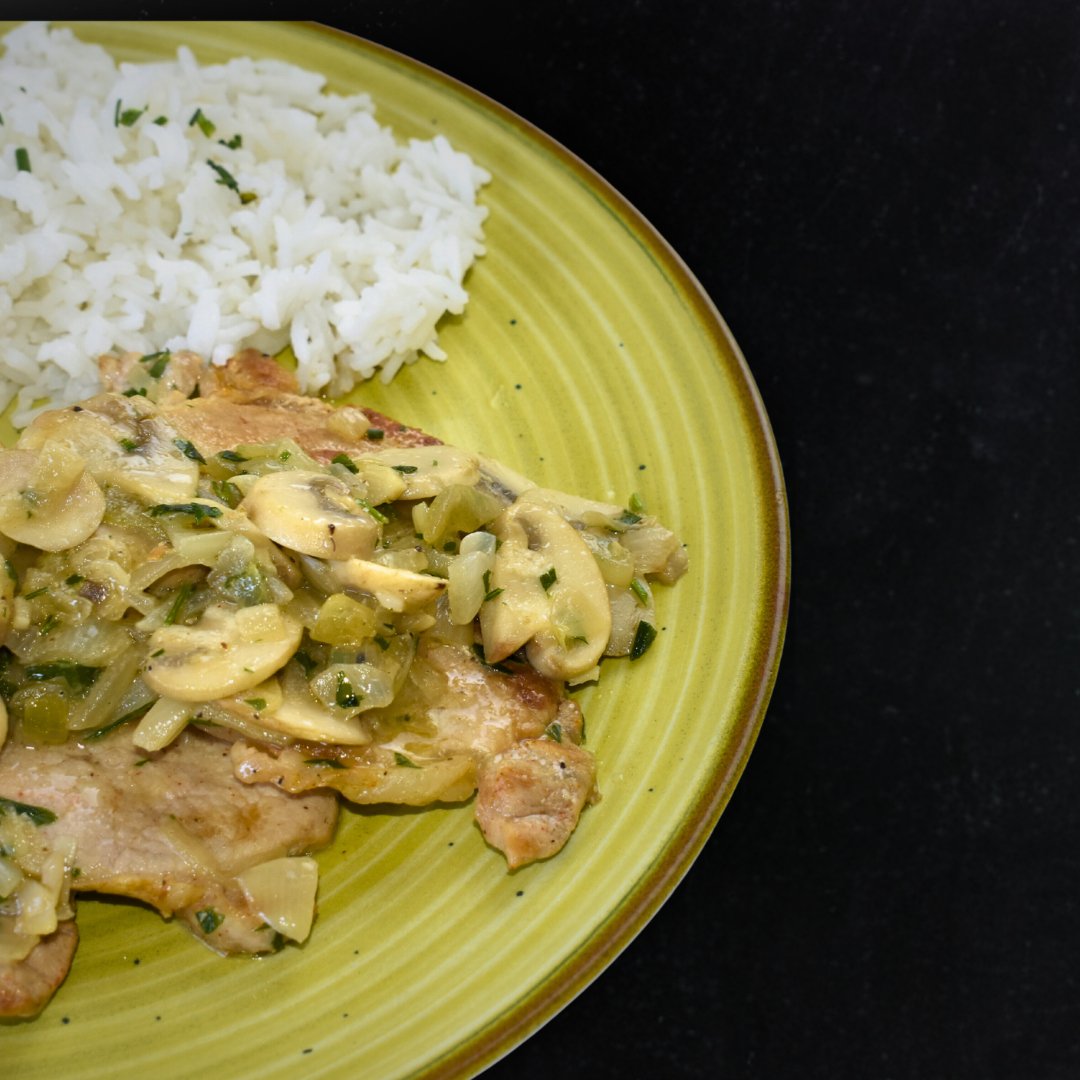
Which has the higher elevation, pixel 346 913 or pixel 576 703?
pixel 576 703

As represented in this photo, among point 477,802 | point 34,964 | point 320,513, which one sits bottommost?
point 34,964

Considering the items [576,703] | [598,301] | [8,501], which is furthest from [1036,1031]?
[8,501]

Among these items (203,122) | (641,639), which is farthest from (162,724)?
(203,122)

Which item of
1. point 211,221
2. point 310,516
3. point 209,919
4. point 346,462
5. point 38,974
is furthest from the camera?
point 211,221

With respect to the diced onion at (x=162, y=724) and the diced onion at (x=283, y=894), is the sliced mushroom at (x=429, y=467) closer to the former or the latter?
the diced onion at (x=162, y=724)

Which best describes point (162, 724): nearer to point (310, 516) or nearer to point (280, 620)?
point (280, 620)

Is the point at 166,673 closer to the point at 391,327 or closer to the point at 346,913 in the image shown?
the point at 346,913
